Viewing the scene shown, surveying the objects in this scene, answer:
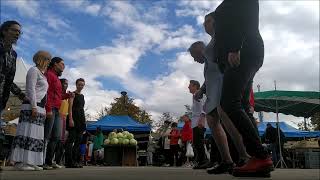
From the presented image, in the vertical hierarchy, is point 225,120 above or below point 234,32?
below

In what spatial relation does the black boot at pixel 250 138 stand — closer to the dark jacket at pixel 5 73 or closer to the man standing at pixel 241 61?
the man standing at pixel 241 61

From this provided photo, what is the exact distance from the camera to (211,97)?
16.1 feet

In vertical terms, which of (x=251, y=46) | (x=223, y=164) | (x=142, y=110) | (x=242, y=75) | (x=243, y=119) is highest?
(x=142, y=110)

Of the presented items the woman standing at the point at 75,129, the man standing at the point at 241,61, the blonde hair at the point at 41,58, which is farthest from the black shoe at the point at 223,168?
the woman standing at the point at 75,129

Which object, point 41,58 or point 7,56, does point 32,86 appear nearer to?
point 41,58

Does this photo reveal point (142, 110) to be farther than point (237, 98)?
Yes

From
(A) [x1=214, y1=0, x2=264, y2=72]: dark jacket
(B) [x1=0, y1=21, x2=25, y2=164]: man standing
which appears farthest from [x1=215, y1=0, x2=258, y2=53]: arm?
(B) [x1=0, y1=21, x2=25, y2=164]: man standing

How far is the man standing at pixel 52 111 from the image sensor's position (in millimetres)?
6316

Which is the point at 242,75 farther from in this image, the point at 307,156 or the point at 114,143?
the point at 307,156

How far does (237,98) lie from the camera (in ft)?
12.0

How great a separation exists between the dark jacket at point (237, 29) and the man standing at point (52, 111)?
336 cm

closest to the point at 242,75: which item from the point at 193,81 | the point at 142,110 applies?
the point at 193,81

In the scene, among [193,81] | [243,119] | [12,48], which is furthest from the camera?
[193,81]

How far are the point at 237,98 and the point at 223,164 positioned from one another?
1080 mm
